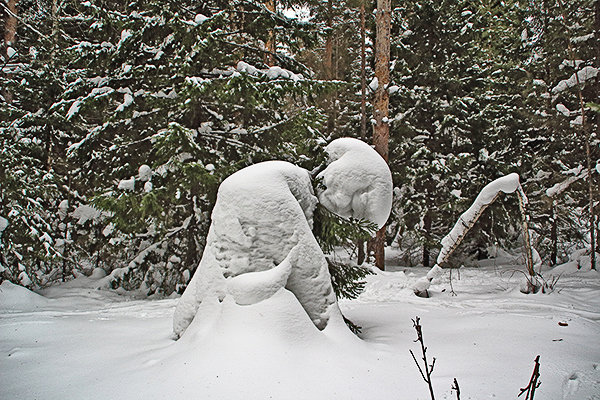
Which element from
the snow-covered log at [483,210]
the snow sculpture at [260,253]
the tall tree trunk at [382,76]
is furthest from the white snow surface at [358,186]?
the tall tree trunk at [382,76]

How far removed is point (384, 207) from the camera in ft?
13.4

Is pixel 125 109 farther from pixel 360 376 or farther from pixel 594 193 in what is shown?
pixel 594 193

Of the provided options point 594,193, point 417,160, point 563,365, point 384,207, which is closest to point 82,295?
point 384,207

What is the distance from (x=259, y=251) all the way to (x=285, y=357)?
102 cm

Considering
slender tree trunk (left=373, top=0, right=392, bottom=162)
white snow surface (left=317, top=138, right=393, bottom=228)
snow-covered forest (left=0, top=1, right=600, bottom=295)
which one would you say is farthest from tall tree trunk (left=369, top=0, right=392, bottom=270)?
white snow surface (left=317, top=138, right=393, bottom=228)

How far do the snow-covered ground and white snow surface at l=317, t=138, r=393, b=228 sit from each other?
4.61 ft

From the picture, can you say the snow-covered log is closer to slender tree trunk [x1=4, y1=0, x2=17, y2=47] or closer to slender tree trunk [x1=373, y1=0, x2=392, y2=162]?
slender tree trunk [x1=373, y1=0, x2=392, y2=162]

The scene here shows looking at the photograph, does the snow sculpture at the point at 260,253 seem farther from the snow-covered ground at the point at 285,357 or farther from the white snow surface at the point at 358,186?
the white snow surface at the point at 358,186

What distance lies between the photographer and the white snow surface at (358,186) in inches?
158

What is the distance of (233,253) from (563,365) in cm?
314

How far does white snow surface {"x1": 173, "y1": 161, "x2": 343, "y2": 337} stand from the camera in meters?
3.32

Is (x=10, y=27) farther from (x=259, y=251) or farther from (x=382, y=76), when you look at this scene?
(x=259, y=251)

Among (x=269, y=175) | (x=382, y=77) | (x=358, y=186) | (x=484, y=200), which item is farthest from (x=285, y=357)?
(x=382, y=77)

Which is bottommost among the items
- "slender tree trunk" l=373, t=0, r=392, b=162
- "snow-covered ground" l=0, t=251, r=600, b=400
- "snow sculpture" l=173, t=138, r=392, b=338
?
"snow-covered ground" l=0, t=251, r=600, b=400
